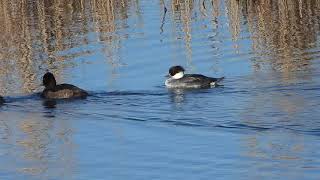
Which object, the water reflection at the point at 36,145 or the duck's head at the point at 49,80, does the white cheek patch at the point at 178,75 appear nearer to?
the duck's head at the point at 49,80

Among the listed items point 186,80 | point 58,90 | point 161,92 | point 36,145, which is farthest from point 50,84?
point 36,145

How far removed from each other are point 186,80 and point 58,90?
2.19 metres

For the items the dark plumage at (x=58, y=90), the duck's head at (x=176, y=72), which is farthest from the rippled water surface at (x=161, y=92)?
the duck's head at (x=176, y=72)

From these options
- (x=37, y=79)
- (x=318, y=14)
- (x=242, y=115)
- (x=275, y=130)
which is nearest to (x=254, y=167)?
(x=275, y=130)

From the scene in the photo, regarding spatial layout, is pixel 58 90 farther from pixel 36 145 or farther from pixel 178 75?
pixel 36 145

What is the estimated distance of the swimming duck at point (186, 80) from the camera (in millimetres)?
16281

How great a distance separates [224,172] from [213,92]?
4.87 metres

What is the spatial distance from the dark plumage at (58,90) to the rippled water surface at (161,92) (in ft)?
0.55

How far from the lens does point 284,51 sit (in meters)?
19.0

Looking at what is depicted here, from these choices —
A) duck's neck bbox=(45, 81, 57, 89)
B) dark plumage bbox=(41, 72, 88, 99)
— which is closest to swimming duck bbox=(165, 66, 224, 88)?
dark plumage bbox=(41, 72, 88, 99)

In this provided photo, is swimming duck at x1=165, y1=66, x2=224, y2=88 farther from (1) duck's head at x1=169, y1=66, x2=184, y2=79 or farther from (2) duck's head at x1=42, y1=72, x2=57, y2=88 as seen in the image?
(2) duck's head at x1=42, y1=72, x2=57, y2=88

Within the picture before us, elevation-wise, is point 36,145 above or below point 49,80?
below

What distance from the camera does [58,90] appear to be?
16.2 m

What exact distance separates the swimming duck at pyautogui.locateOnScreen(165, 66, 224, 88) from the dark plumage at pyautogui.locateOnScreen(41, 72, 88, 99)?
166cm
